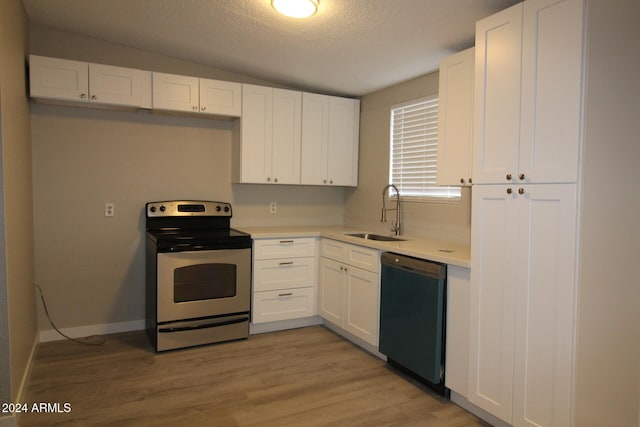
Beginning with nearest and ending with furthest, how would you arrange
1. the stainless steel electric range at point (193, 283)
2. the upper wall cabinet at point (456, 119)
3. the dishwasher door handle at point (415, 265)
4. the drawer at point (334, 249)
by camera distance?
1. the dishwasher door handle at point (415, 265)
2. the upper wall cabinet at point (456, 119)
3. the stainless steel electric range at point (193, 283)
4. the drawer at point (334, 249)

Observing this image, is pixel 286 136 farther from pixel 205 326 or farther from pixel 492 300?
pixel 492 300

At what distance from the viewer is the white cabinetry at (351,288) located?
314cm

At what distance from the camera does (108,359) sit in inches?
121

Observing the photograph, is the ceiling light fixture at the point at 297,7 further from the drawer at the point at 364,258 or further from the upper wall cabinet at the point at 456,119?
the drawer at the point at 364,258

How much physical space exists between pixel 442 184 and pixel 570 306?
1239 mm

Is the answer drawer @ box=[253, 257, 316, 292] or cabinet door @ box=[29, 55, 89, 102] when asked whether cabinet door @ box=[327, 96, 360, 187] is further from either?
cabinet door @ box=[29, 55, 89, 102]

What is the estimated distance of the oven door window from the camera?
327 cm

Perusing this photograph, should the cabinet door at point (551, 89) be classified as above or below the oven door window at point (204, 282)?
above

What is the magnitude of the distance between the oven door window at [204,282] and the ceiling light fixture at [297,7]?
1938mm

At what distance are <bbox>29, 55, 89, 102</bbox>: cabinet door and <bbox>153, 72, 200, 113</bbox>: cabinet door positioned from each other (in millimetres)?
504

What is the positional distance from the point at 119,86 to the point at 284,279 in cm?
205

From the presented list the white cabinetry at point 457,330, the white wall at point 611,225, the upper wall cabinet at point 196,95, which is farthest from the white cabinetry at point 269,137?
the white wall at point 611,225

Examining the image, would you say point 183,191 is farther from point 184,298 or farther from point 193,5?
point 193,5

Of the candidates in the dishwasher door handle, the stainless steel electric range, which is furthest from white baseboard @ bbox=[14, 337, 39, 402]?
the dishwasher door handle
